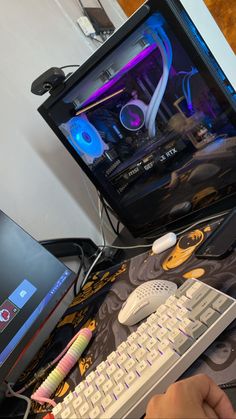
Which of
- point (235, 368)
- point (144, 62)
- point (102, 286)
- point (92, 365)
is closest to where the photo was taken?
point (235, 368)

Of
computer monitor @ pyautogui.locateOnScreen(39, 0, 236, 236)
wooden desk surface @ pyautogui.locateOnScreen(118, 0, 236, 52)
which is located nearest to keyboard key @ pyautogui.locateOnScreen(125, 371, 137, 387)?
computer monitor @ pyautogui.locateOnScreen(39, 0, 236, 236)

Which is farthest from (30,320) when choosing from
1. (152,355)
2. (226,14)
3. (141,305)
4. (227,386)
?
(226,14)

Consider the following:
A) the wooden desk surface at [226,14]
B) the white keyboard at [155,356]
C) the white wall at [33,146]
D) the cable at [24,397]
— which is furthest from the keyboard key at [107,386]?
the wooden desk surface at [226,14]

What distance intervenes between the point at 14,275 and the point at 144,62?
58cm

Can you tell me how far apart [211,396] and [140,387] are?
0.45 feet

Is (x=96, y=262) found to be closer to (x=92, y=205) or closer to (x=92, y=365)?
(x=92, y=205)

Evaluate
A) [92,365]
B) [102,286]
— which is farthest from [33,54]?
[92,365]

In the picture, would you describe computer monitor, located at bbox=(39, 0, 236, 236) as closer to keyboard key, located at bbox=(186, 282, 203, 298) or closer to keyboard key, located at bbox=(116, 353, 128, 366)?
keyboard key, located at bbox=(186, 282, 203, 298)

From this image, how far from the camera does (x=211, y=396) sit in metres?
0.46

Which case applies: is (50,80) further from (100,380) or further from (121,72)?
(100,380)

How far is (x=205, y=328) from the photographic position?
58 centimetres

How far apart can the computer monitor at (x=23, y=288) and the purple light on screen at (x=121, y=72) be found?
37 centimetres

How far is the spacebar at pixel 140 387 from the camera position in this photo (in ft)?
1.87

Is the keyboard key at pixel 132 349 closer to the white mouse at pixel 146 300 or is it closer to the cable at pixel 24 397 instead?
the white mouse at pixel 146 300
